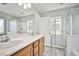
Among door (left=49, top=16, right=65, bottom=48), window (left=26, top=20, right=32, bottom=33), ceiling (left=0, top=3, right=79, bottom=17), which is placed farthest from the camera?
window (left=26, top=20, right=32, bottom=33)

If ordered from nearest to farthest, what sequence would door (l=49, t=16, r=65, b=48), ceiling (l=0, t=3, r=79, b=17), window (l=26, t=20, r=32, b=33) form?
ceiling (l=0, t=3, r=79, b=17) < door (l=49, t=16, r=65, b=48) < window (l=26, t=20, r=32, b=33)

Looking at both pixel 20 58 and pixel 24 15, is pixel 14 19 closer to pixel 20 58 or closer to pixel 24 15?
pixel 24 15

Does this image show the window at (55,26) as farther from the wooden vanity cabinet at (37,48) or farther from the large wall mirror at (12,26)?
the large wall mirror at (12,26)

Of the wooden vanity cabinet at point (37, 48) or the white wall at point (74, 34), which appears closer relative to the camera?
the white wall at point (74, 34)

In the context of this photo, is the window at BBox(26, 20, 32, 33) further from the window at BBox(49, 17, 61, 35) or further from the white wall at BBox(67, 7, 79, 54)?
the white wall at BBox(67, 7, 79, 54)

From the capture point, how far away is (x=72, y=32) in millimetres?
1469

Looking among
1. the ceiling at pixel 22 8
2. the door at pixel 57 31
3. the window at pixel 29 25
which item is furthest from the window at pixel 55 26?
the window at pixel 29 25

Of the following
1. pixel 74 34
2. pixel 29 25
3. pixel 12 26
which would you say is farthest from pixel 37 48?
pixel 74 34

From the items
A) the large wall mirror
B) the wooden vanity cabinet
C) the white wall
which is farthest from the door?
the large wall mirror

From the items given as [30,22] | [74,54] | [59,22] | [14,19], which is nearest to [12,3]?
[14,19]

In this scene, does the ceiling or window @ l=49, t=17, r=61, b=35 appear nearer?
the ceiling

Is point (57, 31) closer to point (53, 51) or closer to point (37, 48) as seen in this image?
point (53, 51)

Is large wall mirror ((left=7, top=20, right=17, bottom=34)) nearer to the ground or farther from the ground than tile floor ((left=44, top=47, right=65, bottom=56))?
farther from the ground

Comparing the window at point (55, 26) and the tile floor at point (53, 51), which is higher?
the window at point (55, 26)
